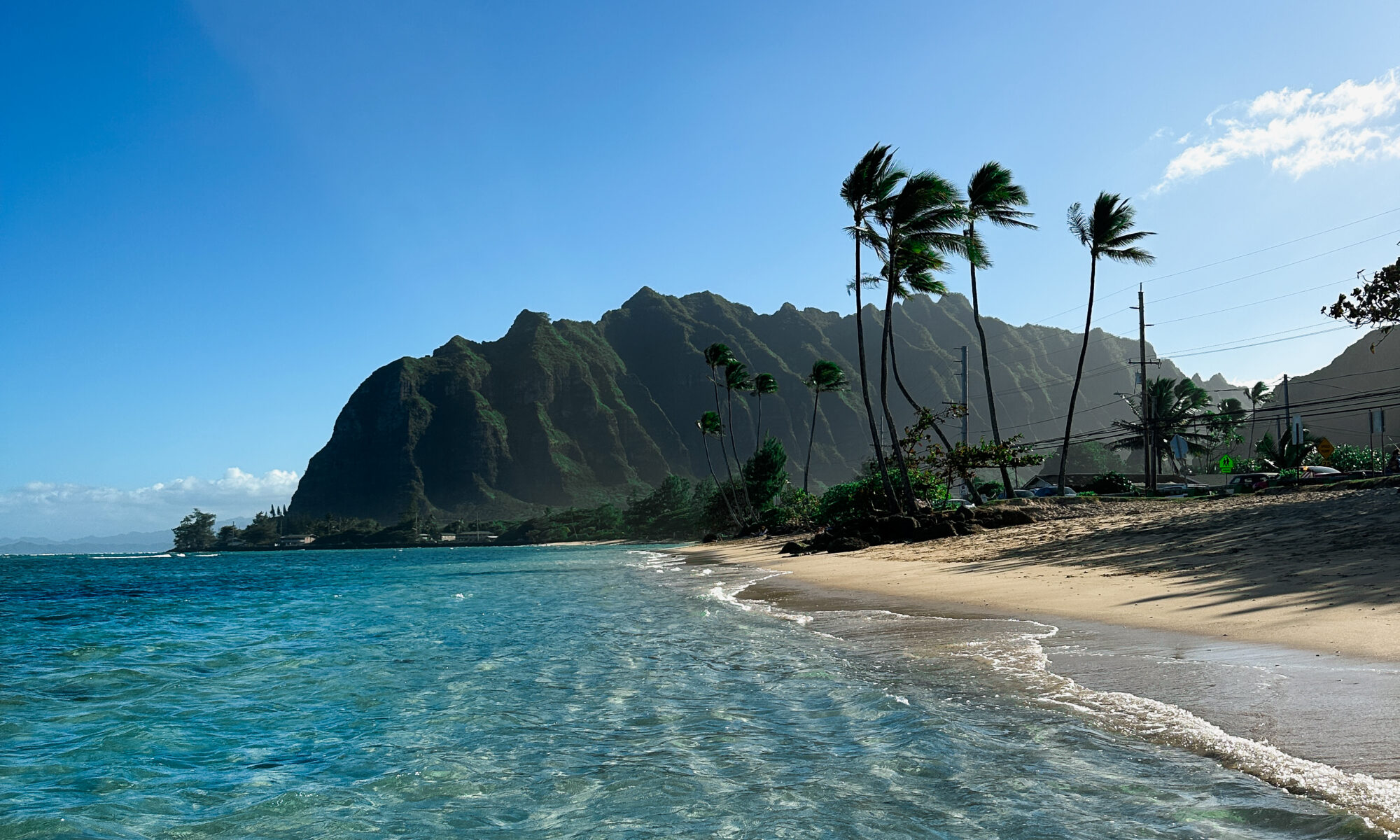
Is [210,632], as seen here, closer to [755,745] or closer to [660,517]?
[755,745]

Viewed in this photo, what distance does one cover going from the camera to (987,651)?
336 inches

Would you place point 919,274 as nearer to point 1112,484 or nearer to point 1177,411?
point 1112,484

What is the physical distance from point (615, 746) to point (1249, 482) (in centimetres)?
4130

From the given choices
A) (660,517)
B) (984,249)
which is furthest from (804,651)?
(660,517)

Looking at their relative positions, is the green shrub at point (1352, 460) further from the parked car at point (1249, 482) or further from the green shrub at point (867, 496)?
the green shrub at point (867, 496)

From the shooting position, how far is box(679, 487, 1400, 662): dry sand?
8344 millimetres

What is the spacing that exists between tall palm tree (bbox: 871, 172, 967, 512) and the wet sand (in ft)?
33.7

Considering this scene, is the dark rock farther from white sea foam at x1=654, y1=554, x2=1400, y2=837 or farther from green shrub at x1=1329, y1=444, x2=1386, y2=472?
green shrub at x1=1329, y1=444, x2=1386, y2=472

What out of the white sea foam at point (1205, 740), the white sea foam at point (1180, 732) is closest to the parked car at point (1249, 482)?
the white sea foam at point (1180, 732)

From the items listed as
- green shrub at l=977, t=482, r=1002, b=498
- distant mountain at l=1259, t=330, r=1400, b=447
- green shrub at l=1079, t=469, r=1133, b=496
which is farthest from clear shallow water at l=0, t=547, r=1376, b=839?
distant mountain at l=1259, t=330, r=1400, b=447

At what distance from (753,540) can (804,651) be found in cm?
5356

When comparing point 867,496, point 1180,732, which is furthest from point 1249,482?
point 1180,732

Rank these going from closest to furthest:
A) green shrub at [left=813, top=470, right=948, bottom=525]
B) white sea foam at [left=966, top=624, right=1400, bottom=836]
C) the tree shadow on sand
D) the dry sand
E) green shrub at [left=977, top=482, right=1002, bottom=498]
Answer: white sea foam at [left=966, top=624, right=1400, bottom=836] → the dry sand → the tree shadow on sand → green shrub at [left=813, top=470, right=948, bottom=525] → green shrub at [left=977, top=482, right=1002, bottom=498]

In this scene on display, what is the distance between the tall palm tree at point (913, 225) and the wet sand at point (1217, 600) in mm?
10271
